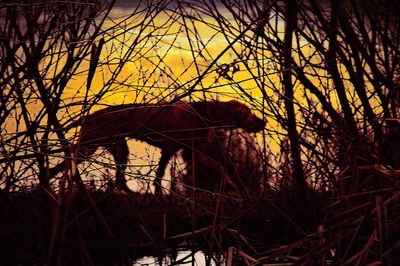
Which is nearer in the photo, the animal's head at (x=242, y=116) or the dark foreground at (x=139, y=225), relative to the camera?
→ the dark foreground at (x=139, y=225)

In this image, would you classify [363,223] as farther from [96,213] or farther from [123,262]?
[123,262]

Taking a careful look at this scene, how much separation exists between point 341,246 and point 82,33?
6.31 ft

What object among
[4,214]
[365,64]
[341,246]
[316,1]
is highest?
[316,1]

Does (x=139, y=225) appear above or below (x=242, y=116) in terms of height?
below

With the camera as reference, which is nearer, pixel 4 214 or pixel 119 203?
pixel 4 214

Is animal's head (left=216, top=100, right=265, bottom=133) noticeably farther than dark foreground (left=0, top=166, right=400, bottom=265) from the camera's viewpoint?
Yes

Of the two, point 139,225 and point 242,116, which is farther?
point 242,116

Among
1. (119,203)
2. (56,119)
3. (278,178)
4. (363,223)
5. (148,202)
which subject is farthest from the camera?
(148,202)

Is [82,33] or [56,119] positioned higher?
[82,33]

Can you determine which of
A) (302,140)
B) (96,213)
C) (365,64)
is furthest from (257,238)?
(96,213)

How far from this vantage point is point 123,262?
2.79m

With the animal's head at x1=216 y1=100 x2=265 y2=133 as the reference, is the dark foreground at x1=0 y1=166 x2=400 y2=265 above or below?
below

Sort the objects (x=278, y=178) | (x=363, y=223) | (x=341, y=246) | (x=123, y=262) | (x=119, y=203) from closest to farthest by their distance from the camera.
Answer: (x=363, y=223)
(x=341, y=246)
(x=123, y=262)
(x=278, y=178)
(x=119, y=203)

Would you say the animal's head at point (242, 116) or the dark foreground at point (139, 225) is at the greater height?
the animal's head at point (242, 116)
